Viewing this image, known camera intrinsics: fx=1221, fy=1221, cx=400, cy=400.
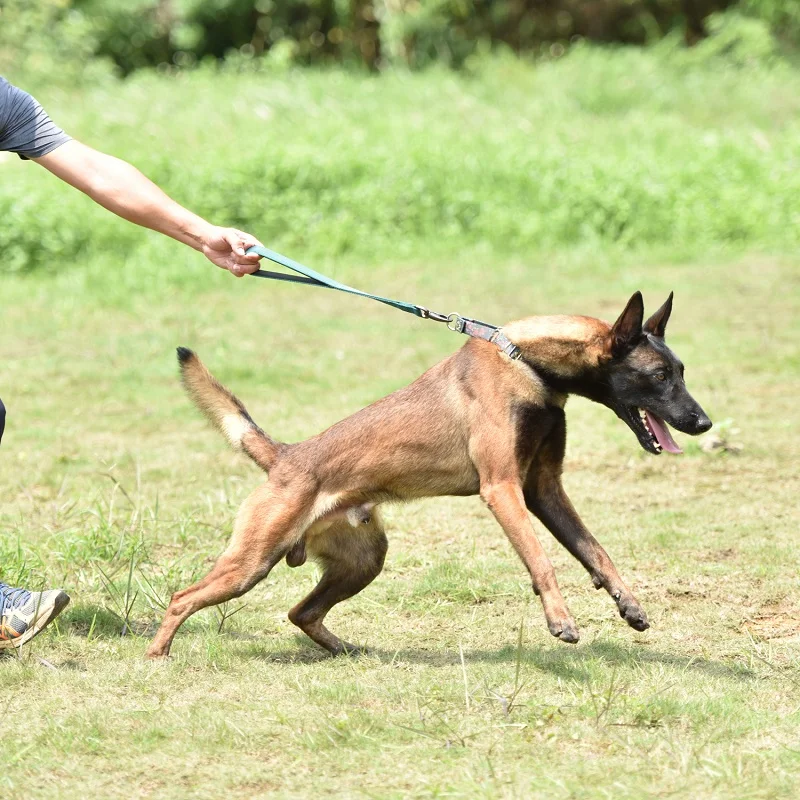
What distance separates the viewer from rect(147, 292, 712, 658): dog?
428 centimetres

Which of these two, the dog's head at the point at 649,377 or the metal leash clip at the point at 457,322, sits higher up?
the metal leash clip at the point at 457,322

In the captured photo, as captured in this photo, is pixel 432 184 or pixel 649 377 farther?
pixel 432 184

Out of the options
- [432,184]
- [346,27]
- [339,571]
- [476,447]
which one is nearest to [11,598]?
[339,571]

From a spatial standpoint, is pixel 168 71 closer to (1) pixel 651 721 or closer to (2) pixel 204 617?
(2) pixel 204 617

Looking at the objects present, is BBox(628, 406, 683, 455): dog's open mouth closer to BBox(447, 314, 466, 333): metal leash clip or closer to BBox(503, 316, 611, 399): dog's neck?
BBox(503, 316, 611, 399): dog's neck

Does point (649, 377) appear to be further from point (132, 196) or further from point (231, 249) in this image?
point (132, 196)

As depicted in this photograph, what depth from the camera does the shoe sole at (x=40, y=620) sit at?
14.4 feet

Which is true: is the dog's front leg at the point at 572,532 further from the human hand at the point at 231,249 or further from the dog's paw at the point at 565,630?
the human hand at the point at 231,249

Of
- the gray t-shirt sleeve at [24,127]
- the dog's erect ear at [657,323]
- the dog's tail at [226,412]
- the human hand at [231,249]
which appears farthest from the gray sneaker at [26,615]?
the dog's erect ear at [657,323]

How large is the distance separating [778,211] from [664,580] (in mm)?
7939

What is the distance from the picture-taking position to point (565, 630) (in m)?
4.00

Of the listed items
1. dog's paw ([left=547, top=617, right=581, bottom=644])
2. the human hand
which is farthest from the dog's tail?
dog's paw ([left=547, top=617, right=581, bottom=644])

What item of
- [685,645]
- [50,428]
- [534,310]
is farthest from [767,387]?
[50,428]

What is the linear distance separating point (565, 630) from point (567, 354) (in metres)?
1.00
